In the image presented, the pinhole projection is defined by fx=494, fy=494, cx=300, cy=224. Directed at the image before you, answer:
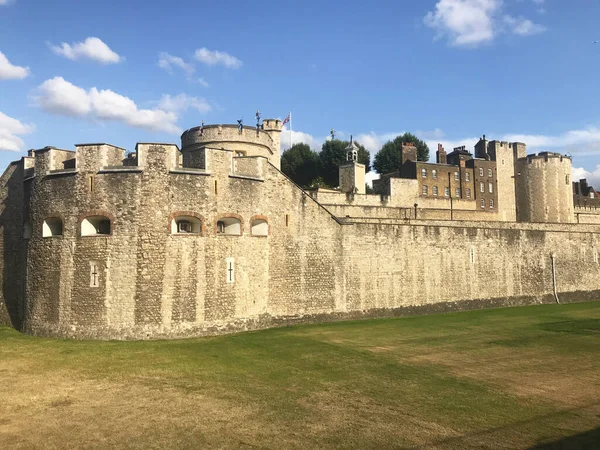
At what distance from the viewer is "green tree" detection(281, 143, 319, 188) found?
5944 cm

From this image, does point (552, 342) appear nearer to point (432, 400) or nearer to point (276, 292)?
point (432, 400)

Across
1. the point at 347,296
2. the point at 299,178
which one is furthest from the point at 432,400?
the point at 299,178

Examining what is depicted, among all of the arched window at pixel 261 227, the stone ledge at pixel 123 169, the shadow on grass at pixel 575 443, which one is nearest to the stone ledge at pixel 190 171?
the stone ledge at pixel 123 169

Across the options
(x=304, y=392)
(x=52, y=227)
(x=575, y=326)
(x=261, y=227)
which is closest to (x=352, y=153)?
(x=261, y=227)

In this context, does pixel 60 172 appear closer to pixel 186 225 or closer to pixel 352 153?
pixel 186 225

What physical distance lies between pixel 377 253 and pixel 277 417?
45.9 feet

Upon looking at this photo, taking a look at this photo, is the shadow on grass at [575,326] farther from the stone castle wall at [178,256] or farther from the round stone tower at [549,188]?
the round stone tower at [549,188]

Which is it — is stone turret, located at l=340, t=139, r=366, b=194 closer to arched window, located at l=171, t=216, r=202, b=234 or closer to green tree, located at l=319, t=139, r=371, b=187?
green tree, located at l=319, t=139, r=371, b=187

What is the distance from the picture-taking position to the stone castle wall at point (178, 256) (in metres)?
16.3

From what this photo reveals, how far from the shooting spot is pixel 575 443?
7613mm

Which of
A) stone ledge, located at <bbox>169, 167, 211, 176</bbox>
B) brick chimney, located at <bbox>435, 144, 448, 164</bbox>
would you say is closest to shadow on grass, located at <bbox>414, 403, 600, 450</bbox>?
stone ledge, located at <bbox>169, 167, 211, 176</bbox>

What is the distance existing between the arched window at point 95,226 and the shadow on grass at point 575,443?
46.5 feet

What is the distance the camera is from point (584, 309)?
25.8 meters

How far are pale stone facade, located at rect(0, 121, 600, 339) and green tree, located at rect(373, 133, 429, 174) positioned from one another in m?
37.6
